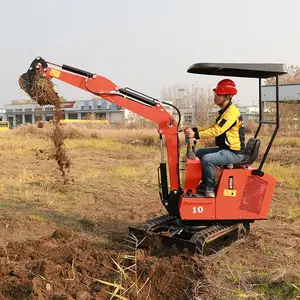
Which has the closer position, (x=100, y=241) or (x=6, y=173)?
(x=100, y=241)

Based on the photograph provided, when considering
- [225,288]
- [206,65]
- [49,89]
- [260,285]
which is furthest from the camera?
[49,89]

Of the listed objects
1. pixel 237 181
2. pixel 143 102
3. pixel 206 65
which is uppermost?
pixel 206 65

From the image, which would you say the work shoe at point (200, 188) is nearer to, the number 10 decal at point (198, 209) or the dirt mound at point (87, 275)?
the number 10 decal at point (198, 209)

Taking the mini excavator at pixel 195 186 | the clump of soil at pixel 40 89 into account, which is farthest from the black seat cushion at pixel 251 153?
the clump of soil at pixel 40 89

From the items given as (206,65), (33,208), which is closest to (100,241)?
(33,208)

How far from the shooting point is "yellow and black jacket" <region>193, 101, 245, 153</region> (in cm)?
554

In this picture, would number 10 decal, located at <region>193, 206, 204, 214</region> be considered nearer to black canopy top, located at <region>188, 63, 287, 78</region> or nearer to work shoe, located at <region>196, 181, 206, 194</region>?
work shoe, located at <region>196, 181, 206, 194</region>

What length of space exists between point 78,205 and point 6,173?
17.5ft

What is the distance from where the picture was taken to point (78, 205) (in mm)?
8914

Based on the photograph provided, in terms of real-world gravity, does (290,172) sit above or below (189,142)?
below

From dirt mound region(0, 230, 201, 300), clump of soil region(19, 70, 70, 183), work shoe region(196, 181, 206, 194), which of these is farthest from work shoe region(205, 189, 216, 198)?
clump of soil region(19, 70, 70, 183)

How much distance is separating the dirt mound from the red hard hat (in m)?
2.26

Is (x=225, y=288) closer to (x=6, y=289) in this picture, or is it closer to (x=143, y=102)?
(x=6, y=289)

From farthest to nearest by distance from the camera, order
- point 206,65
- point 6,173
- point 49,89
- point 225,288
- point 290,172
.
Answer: point 6,173
point 290,172
point 49,89
point 206,65
point 225,288
